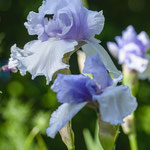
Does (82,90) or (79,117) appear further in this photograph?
(79,117)

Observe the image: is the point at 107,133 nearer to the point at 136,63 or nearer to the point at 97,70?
the point at 97,70

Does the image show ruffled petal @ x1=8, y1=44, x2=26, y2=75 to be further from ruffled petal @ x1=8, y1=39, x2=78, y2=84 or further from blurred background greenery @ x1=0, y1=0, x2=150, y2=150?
blurred background greenery @ x1=0, y1=0, x2=150, y2=150

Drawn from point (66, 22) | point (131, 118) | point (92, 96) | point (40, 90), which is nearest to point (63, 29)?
point (66, 22)

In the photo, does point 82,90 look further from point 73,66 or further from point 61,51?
Answer: point 73,66

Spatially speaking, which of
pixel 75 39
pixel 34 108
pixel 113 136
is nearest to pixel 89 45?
pixel 75 39

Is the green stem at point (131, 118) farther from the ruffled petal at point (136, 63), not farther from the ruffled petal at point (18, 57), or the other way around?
the ruffled petal at point (18, 57)

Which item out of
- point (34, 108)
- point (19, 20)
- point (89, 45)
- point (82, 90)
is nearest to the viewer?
point (82, 90)
